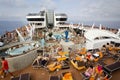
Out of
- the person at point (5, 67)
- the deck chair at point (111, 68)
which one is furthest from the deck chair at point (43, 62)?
the deck chair at point (111, 68)

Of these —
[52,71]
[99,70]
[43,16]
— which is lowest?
[52,71]

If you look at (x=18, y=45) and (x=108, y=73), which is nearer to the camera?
(x=108, y=73)

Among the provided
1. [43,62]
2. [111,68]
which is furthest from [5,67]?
[111,68]

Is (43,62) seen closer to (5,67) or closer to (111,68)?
(5,67)

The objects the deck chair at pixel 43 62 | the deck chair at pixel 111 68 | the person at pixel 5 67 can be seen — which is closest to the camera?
the person at pixel 5 67

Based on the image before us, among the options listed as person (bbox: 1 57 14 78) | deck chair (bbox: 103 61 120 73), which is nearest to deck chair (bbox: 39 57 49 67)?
person (bbox: 1 57 14 78)

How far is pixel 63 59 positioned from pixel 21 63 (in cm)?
335

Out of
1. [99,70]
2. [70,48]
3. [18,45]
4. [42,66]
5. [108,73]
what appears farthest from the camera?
[18,45]

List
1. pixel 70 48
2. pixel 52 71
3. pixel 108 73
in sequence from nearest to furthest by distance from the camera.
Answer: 1. pixel 108 73
2. pixel 52 71
3. pixel 70 48

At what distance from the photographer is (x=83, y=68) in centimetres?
910

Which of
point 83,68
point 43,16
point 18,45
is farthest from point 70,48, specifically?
point 43,16

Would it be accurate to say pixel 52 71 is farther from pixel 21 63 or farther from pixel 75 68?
pixel 21 63

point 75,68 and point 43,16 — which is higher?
point 43,16

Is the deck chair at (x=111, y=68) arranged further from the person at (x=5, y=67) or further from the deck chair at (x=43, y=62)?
the person at (x=5, y=67)
